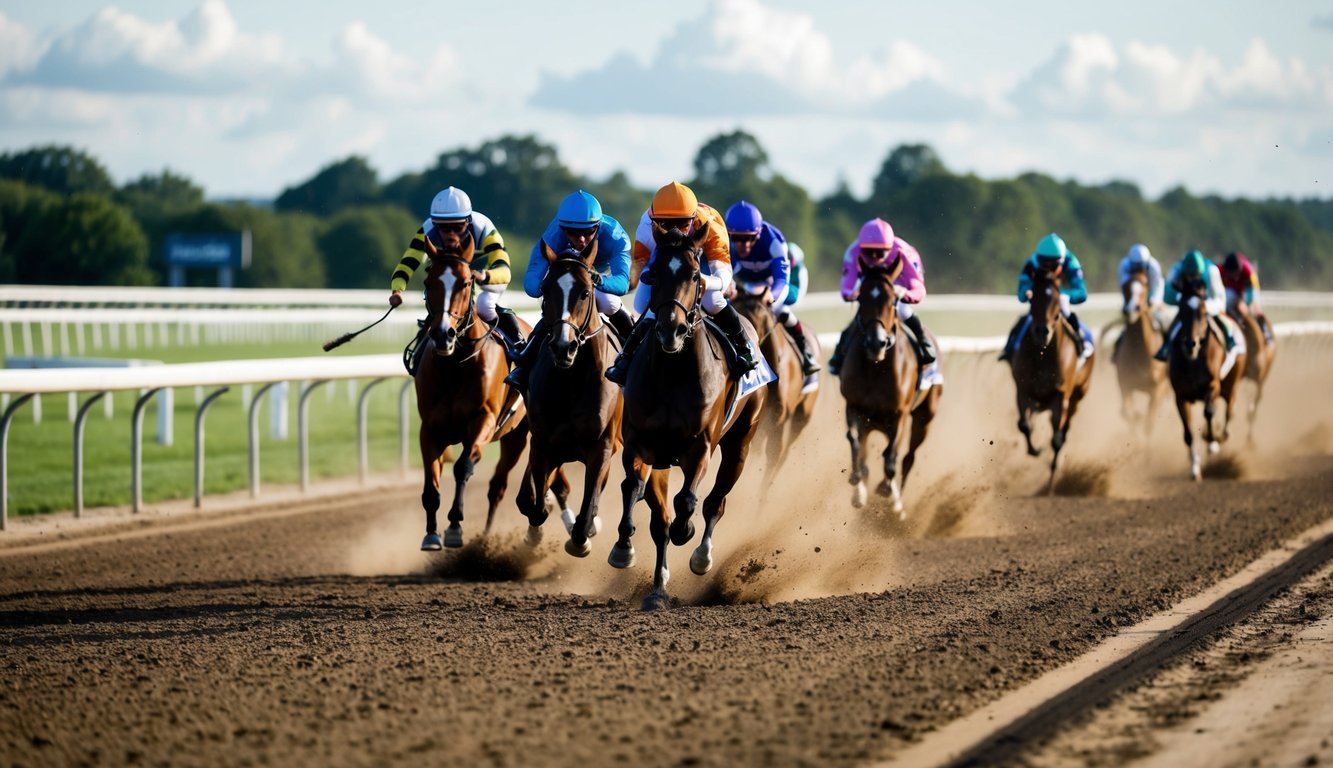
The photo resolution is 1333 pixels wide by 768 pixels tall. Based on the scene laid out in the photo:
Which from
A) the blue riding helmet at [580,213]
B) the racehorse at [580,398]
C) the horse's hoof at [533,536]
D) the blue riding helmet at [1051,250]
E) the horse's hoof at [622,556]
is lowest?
the horse's hoof at [533,536]

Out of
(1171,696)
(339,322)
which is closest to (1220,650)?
(1171,696)

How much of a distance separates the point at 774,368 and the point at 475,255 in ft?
7.23

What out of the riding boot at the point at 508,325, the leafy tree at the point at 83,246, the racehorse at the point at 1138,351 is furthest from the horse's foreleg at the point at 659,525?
the leafy tree at the point at 83,246

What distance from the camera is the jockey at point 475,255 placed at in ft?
28.0

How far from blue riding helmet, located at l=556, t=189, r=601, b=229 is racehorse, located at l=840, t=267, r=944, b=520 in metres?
3.14

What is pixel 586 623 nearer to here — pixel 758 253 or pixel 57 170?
pixel 758 253

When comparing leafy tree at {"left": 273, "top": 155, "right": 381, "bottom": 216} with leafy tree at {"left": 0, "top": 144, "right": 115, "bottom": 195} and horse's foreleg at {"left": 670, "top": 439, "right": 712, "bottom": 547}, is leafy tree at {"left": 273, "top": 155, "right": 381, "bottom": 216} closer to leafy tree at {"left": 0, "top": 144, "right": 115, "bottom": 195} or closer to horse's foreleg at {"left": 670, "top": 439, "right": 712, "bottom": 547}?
leafy tree at {"left": 0, "top": 144, "right": 115, "bottom": 195}

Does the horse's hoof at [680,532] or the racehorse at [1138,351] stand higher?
the racehorse at [1138,351]

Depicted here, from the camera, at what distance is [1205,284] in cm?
1448

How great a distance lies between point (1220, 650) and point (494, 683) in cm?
278

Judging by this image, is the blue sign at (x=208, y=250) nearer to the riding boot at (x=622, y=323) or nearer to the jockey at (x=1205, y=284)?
the jockey at (x=1205, y=284)

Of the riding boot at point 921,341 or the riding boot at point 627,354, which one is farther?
the riding boot at point 921,341

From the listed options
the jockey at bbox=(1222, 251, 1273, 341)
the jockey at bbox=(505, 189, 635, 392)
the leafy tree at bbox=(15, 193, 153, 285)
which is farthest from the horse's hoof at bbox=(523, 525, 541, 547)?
the leafy tree at bbox=(15, 193, 153, 285)

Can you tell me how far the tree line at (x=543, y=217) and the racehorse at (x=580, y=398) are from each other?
1530 cm
